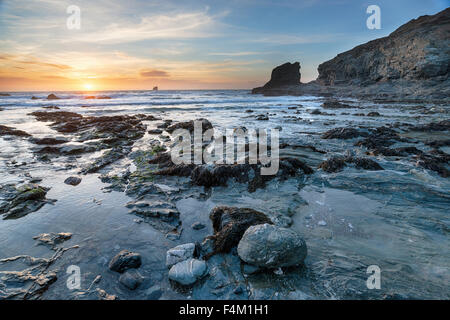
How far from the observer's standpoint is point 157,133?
13227 millimetres

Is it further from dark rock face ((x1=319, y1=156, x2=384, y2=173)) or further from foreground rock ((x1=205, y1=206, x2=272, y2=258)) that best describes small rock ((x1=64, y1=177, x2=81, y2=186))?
dark rock face ((x1=319, y1=156, x2=384, y2=173))

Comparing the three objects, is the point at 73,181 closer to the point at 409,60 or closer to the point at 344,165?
the point at 344,165

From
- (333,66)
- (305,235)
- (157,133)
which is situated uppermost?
(333,66)

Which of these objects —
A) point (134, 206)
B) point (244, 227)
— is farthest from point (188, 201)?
point (244, 227)

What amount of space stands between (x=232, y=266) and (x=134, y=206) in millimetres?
2632

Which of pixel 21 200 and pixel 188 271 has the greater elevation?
pixel 21 200

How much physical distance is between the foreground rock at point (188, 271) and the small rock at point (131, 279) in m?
0.38

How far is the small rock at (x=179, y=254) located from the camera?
9.89 feet

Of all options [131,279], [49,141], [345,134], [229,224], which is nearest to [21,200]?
[131,279]

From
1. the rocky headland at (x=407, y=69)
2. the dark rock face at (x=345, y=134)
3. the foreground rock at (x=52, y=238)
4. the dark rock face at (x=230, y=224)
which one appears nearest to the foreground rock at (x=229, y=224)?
the dark rock face at (x=230, y=224)

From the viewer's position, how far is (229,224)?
354 centimetres

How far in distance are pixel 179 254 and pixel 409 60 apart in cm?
6266
